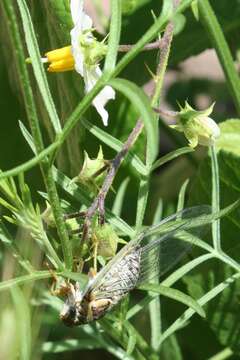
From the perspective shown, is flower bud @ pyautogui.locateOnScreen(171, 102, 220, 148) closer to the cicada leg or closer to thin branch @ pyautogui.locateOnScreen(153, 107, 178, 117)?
thin branch @ pyautogui.locateOnScreen(153, 107, 178, 117)

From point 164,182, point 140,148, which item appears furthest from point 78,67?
point 164,182

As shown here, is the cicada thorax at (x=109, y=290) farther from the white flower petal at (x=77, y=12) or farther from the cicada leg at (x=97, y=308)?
the white flower petal at (x=77, y=12)

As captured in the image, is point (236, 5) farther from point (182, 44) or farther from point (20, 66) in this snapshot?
point (20, 66)

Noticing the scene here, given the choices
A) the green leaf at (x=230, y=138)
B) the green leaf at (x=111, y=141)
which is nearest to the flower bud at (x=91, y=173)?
the green leaf at (x=111, y=141)

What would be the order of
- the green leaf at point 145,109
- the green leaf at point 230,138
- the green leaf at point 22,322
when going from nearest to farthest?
1. the green leaf at point 145,109
2. the green leaf at point 22,322
3. the green leaf at point 230,138

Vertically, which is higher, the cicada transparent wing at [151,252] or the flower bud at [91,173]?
the flower bud at [91,173]

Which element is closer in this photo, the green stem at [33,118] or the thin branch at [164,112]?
the green stem at [33,118]

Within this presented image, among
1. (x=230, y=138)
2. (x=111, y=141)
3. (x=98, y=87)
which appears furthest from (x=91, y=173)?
(x=230, y=138)
